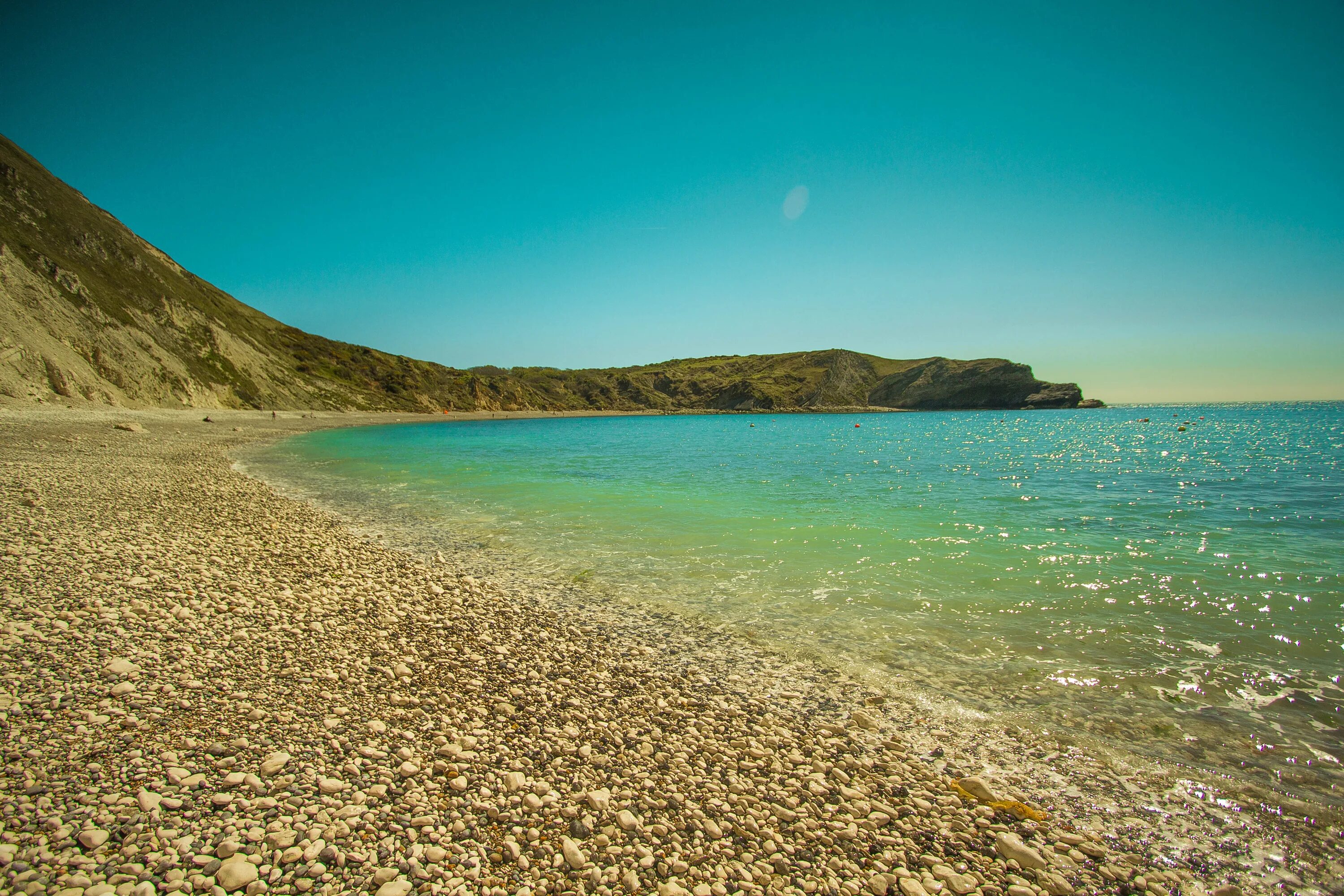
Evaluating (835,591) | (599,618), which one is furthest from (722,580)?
(599,618)

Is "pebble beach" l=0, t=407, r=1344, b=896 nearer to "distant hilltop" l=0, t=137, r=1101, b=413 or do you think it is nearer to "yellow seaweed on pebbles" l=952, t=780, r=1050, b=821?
"yellow seaweed on pebbles" l=952, t=780, r=1050, b=821

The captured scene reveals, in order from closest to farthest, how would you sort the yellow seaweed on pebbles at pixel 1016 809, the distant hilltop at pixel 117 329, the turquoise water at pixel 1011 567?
the yellow seaweed on pebbles at pixel 1016 809 → the turquoise water at pixel 1011 567 → the distant hilltop at pixel 117 329

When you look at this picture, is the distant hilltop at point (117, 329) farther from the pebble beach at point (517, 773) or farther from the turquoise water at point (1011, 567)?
the pebble beach at point (517, 773)

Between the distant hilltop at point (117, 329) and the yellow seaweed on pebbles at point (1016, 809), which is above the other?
the distant hilltop at point (117, 329)

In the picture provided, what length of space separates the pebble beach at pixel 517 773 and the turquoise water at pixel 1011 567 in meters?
1.54

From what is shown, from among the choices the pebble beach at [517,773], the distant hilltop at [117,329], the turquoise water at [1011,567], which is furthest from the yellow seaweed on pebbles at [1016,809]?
the distant hilltop at [117,329]

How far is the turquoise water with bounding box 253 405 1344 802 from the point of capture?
750 centimetres

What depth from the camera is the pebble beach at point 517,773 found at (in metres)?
4.05

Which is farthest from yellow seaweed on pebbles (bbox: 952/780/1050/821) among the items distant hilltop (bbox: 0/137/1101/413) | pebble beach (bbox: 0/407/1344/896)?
distant hilltop (bbox: 0/137/1101/413)

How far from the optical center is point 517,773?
5.19 m

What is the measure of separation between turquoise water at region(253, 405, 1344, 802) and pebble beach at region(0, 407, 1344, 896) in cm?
154

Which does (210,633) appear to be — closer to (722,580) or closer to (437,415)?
(722,580)

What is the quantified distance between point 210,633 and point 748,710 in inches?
306

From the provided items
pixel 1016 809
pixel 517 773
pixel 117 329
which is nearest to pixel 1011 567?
pixel 1016 809
